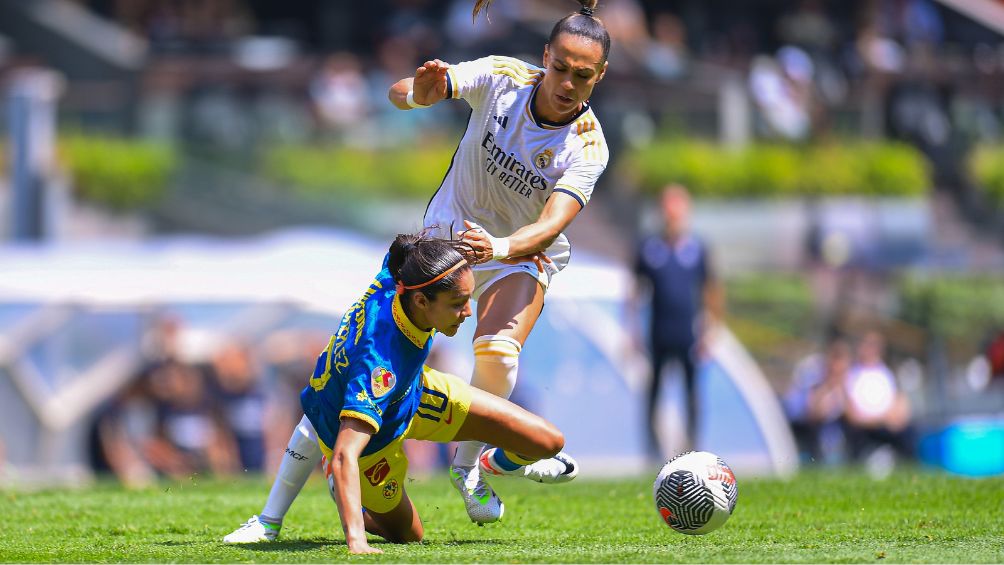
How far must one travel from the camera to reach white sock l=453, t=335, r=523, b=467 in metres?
7.55

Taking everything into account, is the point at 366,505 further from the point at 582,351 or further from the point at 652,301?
the point at 582,351

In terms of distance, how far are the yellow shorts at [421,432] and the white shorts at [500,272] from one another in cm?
92

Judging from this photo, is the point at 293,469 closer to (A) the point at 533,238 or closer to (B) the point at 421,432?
(B) the point at 421,432

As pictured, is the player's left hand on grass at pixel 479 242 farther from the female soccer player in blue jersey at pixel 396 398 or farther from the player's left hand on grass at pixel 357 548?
the player's left hand on grass at pixel 357 548

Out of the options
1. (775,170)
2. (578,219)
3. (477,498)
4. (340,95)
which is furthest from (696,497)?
(340,95)

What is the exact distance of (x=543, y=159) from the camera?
751 cm

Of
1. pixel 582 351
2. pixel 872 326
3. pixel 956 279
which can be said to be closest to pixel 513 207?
pixel 582 351

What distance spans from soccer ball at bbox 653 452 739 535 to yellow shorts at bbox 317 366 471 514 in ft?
3.65

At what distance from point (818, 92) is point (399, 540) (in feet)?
57.4

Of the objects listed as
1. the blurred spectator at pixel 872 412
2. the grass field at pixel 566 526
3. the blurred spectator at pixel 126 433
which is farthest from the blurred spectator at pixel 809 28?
the grass field at pixel 566 526

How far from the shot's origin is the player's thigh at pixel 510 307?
301 inches

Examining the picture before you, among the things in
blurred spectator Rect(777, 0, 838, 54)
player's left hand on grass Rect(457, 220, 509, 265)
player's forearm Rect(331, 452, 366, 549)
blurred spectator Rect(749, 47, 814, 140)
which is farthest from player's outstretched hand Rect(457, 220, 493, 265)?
blurred spectator Rect(777, 0, 838, 54)

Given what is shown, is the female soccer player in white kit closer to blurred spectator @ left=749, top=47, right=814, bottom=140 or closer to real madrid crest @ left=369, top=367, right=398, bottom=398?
real madrid crest @ left=369, top=367, right=398, bottom=398

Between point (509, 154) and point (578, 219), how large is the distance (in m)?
13.2
